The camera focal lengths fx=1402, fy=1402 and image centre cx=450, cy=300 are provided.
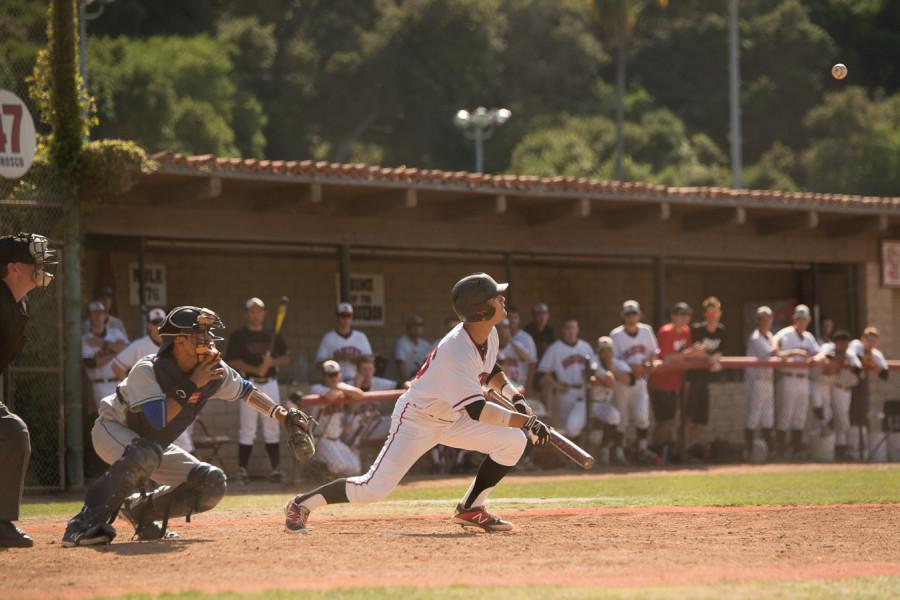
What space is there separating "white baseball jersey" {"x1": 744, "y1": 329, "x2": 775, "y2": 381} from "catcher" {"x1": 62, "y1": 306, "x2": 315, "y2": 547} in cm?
963

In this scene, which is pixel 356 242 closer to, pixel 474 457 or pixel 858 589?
pixel 474 457

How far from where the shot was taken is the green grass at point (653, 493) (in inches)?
404

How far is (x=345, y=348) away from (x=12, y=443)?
7459mm

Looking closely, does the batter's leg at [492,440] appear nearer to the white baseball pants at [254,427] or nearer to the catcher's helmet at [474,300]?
the catcher's helmet at [474,300]

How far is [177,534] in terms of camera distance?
Answer: 798 cm

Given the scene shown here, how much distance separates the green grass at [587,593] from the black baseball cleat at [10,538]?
2155 millimetres

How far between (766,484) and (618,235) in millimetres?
7006

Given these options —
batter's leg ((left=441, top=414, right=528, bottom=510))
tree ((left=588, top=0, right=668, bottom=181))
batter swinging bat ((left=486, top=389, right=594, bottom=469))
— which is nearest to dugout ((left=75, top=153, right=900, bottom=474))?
batter swinging bat ((left=486, top=389, right=594, bottom=469))

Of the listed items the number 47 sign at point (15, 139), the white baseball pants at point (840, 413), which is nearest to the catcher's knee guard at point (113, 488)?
the number 47 sign at point (15, 139)

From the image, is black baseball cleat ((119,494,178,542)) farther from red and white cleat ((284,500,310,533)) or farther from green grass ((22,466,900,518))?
green grass ((22,466,900,518))

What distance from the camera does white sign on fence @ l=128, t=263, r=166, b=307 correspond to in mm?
16703

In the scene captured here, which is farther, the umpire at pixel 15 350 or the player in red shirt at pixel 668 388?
the player in red shirt at pixel 668 388

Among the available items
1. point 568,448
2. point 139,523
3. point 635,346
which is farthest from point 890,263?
point 139,523

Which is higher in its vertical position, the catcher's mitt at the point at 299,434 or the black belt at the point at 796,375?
the catcher's mitt at the point at 299,434
